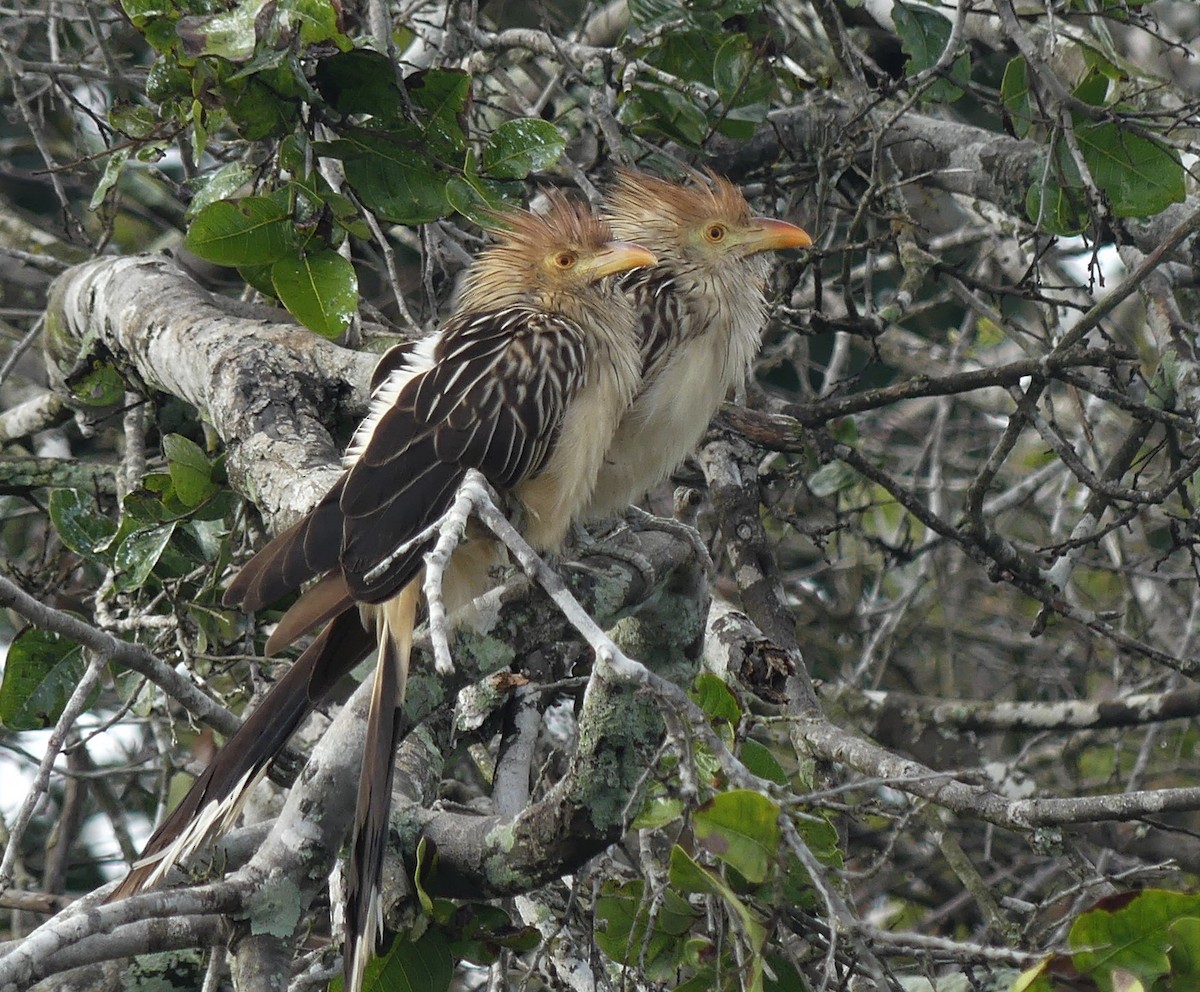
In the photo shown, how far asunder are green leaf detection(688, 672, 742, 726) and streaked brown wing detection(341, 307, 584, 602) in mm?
588

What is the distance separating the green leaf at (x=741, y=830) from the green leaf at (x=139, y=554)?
6.41ft

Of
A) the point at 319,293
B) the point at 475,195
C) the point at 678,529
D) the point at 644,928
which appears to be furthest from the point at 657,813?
the point at 475,195

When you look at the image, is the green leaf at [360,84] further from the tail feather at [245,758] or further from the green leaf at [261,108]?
the tail feather at [245,758]

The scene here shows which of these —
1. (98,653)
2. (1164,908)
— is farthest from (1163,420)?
(98,653)

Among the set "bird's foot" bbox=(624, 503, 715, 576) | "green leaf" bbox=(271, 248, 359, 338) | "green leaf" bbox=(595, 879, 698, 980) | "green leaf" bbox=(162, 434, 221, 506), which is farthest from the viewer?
"green leaf" bbox=(162, 434, 221, 506)

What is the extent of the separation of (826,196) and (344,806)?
212 cm

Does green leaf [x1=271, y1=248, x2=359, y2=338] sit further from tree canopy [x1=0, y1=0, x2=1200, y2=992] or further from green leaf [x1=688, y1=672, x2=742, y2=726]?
green leaf [x1=688, y1=672, x2=742, y2=726]

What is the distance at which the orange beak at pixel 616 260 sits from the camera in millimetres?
3438

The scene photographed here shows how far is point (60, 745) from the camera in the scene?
6.88 feet

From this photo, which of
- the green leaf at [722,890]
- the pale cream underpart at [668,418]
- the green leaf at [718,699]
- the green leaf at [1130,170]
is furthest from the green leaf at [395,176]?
the green leaf at [722,890]

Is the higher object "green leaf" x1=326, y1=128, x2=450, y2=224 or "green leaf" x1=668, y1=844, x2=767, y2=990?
"green leaf" x1=326, y1=128, x2=450, y2=224

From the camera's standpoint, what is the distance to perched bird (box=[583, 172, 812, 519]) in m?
3.31

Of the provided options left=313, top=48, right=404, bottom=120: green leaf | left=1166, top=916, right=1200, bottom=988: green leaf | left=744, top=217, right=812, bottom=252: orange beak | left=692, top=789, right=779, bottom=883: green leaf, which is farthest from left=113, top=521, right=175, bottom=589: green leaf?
left=1166, top=916, right=1200, bottom=988: green leaf

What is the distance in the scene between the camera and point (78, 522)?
3.52m
